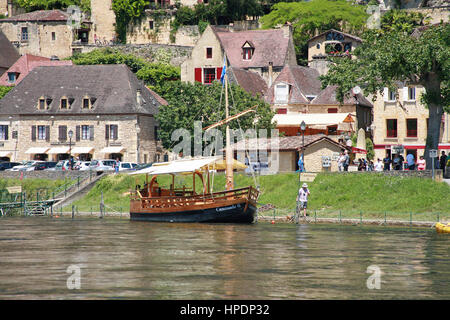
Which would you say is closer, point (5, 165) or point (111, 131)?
point (5, 165)

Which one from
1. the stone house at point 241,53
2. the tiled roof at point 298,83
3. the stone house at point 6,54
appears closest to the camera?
the tiled roof at point 298,83

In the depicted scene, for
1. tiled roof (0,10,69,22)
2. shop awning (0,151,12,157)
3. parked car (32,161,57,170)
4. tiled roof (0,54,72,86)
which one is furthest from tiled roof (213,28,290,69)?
parked car (32,161,57,170)

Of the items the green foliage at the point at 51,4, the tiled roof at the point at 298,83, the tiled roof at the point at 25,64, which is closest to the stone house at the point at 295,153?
the tiled roof at the point at 298,83

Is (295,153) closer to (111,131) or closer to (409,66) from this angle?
(409,66)

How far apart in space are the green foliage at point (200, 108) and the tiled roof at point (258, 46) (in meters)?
17.8

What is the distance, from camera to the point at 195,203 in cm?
5059

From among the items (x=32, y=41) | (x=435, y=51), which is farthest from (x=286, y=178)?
(x=32, y=41)

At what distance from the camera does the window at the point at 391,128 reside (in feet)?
237

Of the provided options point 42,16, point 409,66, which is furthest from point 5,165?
point 42,16

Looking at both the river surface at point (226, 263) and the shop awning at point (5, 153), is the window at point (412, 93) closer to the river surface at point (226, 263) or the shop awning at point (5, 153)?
→ the river surface at point (226, 263)

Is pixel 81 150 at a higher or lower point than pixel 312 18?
lower

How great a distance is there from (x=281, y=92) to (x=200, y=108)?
1272cm

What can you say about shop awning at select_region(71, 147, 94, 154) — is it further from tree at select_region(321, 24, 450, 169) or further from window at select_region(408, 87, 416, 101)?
tree at select_region(321, 24, 450, 169)

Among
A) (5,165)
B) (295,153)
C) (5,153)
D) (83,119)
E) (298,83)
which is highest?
(298,83)
